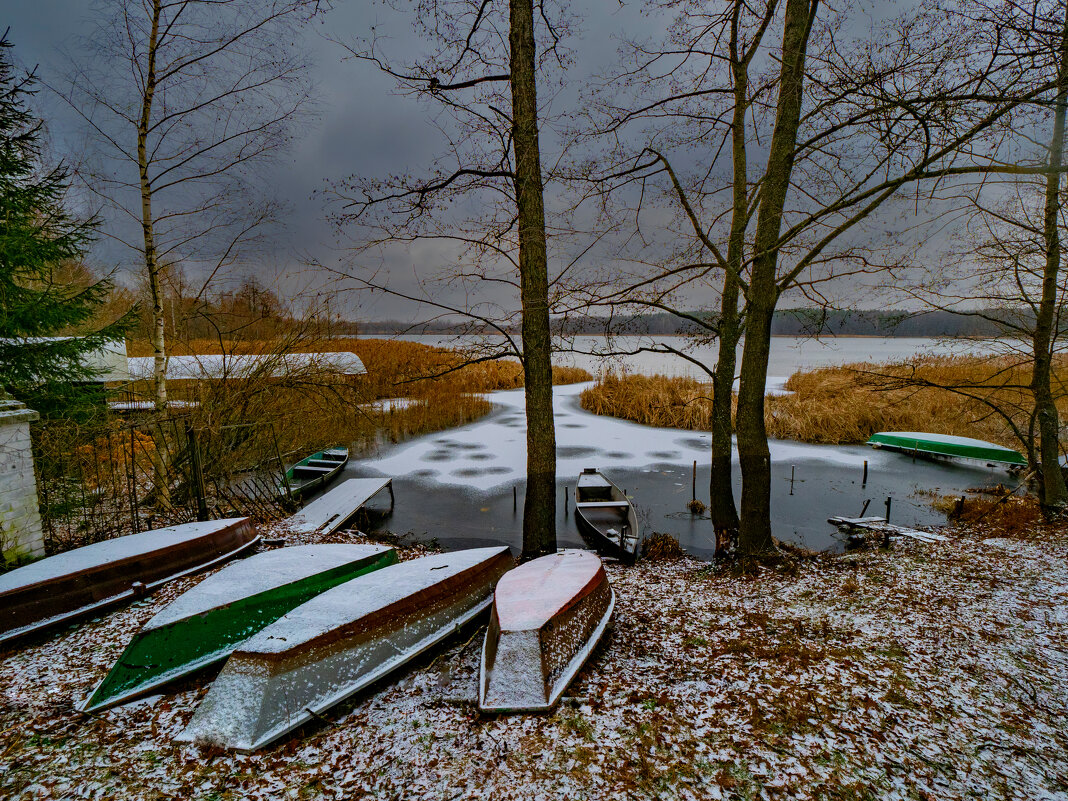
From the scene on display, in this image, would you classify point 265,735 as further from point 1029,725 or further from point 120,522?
point 120,522

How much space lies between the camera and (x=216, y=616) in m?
2.97

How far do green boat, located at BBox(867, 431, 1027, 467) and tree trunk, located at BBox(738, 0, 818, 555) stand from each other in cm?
1134

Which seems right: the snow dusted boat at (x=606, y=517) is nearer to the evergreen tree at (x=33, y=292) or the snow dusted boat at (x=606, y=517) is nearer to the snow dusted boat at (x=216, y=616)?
the snow dusted boat at (x=216, y=616)

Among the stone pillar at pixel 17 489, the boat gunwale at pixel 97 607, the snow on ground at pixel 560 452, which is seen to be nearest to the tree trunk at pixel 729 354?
the snow on ground at pixel 560 452

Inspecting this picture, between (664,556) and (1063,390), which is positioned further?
(1063,390)

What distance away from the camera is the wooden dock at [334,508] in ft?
21.7

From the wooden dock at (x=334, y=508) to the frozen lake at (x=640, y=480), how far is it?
2.36 feet

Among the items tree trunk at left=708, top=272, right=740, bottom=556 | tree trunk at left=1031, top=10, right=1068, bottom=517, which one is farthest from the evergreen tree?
tree trunk at left=1031, top=10, right=1068, bottom=517

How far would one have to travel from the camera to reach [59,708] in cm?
258

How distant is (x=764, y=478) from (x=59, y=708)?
20.0 ft

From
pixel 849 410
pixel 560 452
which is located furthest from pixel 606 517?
pixel 849 410

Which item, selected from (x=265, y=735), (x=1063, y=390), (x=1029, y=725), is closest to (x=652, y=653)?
(x=1029, y=725)

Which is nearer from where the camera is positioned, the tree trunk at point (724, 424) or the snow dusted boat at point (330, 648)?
the snow dusted boat at point (330, 648)

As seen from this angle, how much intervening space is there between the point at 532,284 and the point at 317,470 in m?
8.68
